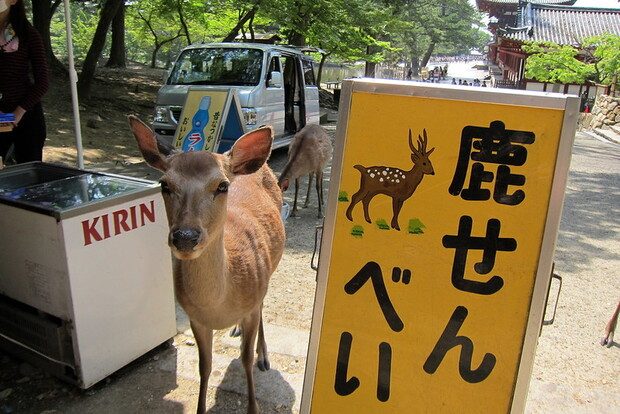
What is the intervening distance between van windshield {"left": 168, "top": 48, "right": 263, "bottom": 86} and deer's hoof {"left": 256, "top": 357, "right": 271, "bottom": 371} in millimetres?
6043

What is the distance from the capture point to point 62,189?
3.04m

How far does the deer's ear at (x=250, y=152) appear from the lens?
2506 millimetres

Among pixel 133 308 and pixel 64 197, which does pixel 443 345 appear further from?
pixel 64 197

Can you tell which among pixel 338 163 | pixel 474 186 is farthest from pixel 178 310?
pixel 474 186

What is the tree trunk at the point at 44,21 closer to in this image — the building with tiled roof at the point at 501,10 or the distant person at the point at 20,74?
the distant person at the point at 20,74

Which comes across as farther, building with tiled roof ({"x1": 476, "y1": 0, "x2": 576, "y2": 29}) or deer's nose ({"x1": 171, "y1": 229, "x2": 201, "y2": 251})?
building with tiled roof ({"x1": 476, "y1": 0, "x2": 576, "y2": 29})

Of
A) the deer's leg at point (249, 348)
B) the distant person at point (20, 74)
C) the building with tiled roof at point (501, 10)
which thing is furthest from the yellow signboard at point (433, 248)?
the building with tiled roof at point (501, 10)

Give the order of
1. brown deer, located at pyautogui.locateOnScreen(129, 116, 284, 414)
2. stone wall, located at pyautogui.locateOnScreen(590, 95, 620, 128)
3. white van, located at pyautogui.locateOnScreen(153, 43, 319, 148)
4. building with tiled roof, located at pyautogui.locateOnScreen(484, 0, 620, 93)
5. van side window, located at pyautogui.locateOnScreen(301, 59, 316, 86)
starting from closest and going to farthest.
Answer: brown deer, located at pyautogui.locateOnScreen(129, 116, 284, 414) < white van, located at pyautogui.locateOnScreen(153, 43, 319, 148) < van side window, located at pyautogui.locateOnScreen(301, 59, 316, 86) < stone wall, located at pyautogui.locateOnScreen(590, 95, 620, 128) < building with tiled roof, located at pyautogui.locateOnScreen(484, 0, 620, 93)

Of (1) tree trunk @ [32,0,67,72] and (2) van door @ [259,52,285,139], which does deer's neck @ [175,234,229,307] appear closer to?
(2) van door @ [259,52,285,139]

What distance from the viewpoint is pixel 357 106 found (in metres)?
1.84

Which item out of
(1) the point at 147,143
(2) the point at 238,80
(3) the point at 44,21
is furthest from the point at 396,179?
(3) the point at 44,21

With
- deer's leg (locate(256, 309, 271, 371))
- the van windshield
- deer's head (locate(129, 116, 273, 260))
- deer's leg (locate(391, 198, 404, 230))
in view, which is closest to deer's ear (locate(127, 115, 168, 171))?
deer's head (locate(129, 116, 273, 260))

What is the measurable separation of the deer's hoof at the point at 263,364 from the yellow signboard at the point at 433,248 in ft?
4.07

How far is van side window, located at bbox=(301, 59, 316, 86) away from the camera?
1025 cm
